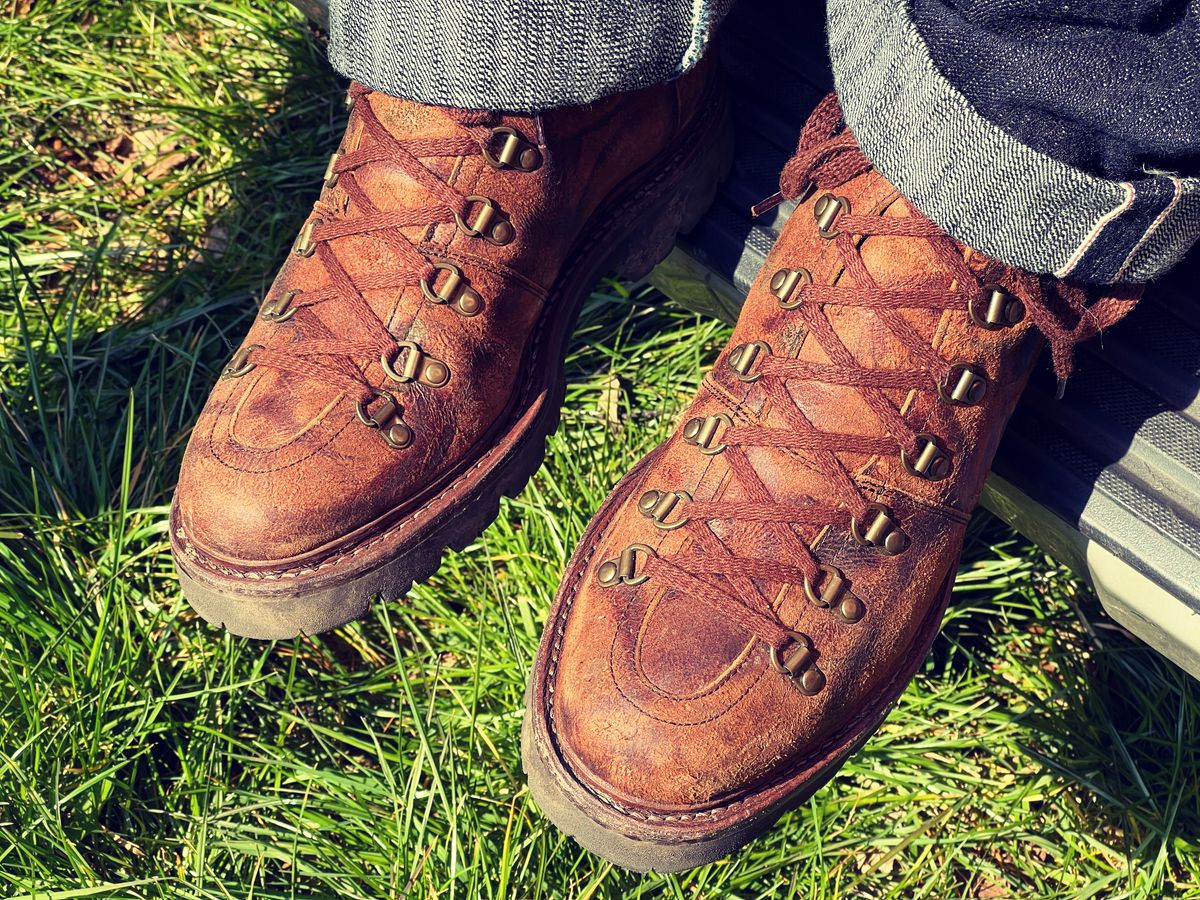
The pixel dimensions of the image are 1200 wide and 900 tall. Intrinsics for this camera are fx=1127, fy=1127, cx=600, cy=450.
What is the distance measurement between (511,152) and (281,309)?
39cm

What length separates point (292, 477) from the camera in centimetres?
145

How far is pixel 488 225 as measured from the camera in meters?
1.49

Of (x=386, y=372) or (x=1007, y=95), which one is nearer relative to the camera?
(x=1007, y=95)

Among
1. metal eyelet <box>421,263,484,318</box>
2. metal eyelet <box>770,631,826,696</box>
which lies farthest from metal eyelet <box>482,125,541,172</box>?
metal eyelet <box>770,631,826,696</box>

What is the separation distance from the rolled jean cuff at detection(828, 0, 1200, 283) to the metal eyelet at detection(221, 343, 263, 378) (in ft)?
2.80

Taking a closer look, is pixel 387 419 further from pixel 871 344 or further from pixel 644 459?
pixel 871 344

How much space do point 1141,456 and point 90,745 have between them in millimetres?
1549

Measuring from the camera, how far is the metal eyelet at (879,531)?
4.55 feet

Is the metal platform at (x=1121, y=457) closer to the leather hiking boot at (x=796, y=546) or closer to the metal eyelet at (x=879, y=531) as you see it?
the leather hiking boot at (x=796, y=546)

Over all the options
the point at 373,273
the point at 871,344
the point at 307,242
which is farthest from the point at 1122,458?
the point at 307,242

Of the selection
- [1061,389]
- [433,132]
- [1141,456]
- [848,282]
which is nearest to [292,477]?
[433,132]

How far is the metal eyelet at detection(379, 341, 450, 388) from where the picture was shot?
4.84 feet

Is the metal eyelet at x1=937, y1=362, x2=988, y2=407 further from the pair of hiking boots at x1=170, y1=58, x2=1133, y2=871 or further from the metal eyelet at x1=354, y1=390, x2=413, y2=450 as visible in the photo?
the metal eyelet at x1=354, y1=390, x2=413, y2=450

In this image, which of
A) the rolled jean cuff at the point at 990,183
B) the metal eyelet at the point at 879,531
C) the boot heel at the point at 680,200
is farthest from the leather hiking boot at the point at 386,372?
the metal eyelet at the point at 879,531
